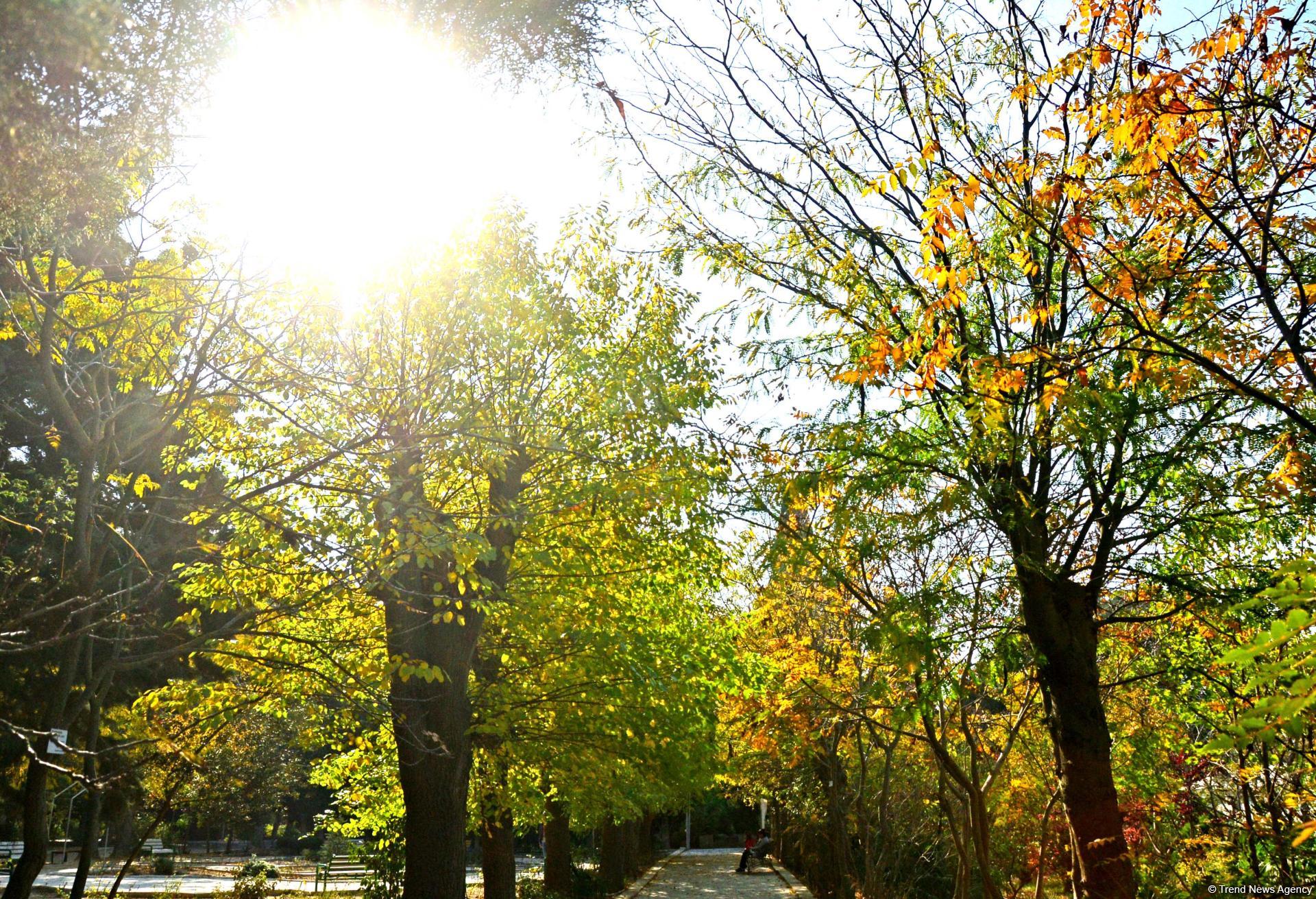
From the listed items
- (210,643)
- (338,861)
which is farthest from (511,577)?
(338,861)

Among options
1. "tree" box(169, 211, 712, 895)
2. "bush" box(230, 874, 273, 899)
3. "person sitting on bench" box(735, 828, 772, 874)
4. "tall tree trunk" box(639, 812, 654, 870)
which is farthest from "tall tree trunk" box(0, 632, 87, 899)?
"tall tree trunk" box(639, 812, 654, 870)

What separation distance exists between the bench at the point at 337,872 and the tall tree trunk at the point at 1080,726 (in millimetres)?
23367

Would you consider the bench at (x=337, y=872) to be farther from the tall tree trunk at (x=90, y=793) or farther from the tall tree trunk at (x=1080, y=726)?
the tall tree trunk at (x=1080, y=726)

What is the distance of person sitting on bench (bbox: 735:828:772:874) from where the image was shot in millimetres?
34219

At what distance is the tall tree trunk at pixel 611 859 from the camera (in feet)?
78.2

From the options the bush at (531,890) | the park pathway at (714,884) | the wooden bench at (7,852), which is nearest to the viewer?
the bush at (531,890)

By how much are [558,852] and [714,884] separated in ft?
27.6

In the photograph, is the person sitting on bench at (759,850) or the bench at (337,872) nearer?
the bench at (337,872)

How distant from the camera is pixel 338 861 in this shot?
40312mm

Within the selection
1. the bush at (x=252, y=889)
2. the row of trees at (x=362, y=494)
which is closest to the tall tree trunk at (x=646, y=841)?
the bush at (x=252, y=889)

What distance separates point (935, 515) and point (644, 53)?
4.05 meters

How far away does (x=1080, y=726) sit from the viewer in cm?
709

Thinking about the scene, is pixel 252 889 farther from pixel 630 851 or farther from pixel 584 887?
pixel 630 851

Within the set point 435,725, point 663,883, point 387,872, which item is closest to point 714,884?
point 663,883
